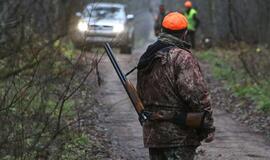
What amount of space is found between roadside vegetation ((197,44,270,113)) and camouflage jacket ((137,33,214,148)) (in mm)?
8317

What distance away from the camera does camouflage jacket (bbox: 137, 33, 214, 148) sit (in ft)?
20.3

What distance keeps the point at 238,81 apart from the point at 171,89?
12.8 m

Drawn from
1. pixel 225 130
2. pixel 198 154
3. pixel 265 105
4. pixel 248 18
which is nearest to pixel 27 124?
pixel 198 154

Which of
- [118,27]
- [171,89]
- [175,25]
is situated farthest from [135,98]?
[118,27]

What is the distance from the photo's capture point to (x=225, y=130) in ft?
42.8

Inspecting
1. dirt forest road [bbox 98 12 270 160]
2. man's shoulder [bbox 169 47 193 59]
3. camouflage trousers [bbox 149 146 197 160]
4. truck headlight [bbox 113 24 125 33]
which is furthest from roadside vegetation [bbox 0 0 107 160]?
truck headlight [bbox 113 24 125 33]

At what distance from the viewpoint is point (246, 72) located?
1977cm

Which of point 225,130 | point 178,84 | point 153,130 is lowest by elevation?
point 225,130

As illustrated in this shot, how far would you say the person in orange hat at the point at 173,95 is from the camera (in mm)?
6195

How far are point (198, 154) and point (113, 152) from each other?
130 cm

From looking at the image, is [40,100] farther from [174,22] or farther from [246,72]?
[246,72]

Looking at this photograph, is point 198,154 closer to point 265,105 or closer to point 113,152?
point 113,152

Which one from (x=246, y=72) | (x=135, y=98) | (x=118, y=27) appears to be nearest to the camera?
(x=135, y=98)

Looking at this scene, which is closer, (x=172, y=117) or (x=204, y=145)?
(x=172, y=117)
